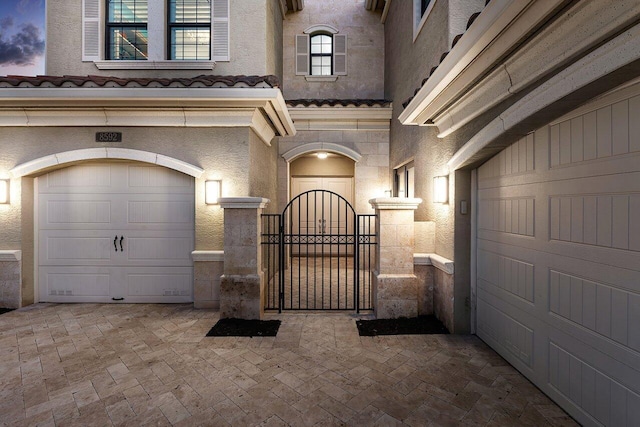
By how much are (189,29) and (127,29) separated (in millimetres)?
1310

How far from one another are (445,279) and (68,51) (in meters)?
8.39

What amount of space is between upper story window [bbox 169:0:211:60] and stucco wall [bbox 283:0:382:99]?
3.20 meters

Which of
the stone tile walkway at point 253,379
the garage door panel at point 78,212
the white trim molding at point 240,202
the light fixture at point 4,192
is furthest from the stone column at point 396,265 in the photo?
the light fixture at point 4,192

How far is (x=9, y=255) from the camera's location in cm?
542

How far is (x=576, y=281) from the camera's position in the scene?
2.66 m

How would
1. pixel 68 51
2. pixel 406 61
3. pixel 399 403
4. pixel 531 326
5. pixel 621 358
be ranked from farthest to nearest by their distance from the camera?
pixel 406 61
pixel 68 51
pixel 531 326
pixel 399 403
pixel 621 358

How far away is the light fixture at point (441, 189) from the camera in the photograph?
450 centimetres

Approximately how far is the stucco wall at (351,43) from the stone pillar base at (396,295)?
248 inches

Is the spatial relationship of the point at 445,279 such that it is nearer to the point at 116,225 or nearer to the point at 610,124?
the point at 610,124

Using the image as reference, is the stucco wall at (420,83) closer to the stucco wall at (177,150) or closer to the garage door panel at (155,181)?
the stucco wall at (177,150)

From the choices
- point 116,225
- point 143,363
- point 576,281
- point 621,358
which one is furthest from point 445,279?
point 116,225

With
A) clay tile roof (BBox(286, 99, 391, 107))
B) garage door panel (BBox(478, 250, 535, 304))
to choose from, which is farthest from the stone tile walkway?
clay tile roof (BBox(286, 99, 391, 107))

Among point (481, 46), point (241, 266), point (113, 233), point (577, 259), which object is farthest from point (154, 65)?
point (577, 259)

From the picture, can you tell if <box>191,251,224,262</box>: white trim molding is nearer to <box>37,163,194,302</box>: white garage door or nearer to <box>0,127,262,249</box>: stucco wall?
<box>0,127,262,249</box>: stucco wall
